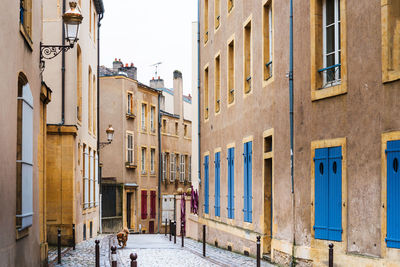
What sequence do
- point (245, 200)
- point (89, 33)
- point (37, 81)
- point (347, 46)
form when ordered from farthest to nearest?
point (89, 33) → point (245, 200) → point (37, 81) → point (347, 46)

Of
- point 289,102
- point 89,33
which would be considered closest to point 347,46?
point 289,102

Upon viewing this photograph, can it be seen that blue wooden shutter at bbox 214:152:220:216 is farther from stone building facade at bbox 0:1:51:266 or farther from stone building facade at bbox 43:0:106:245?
stone building facade at bbox 0:1:51:266

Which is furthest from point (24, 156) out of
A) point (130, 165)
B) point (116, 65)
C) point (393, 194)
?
point (116, 65)

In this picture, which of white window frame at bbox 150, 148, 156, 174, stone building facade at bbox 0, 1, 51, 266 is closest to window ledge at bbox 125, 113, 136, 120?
white window frame at bbox 150, 148, 156, 174

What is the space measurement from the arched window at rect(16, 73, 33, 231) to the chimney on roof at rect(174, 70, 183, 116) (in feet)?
120

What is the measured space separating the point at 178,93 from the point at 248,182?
3128 centimetres

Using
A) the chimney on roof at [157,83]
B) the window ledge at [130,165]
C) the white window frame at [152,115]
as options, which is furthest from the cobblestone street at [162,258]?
the chimney on roof at [157,83]

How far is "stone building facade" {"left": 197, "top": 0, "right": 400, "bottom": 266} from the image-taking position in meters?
10.9

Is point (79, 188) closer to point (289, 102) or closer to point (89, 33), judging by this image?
point (89, 33)

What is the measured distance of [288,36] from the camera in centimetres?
1483

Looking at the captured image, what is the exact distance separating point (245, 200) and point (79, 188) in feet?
24.7

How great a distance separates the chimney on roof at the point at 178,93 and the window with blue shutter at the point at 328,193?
116 feet

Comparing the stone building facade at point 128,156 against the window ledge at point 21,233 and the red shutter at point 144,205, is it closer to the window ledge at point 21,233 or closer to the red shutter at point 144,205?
the red shutter at point 144,205

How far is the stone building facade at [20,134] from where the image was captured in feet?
31.5
